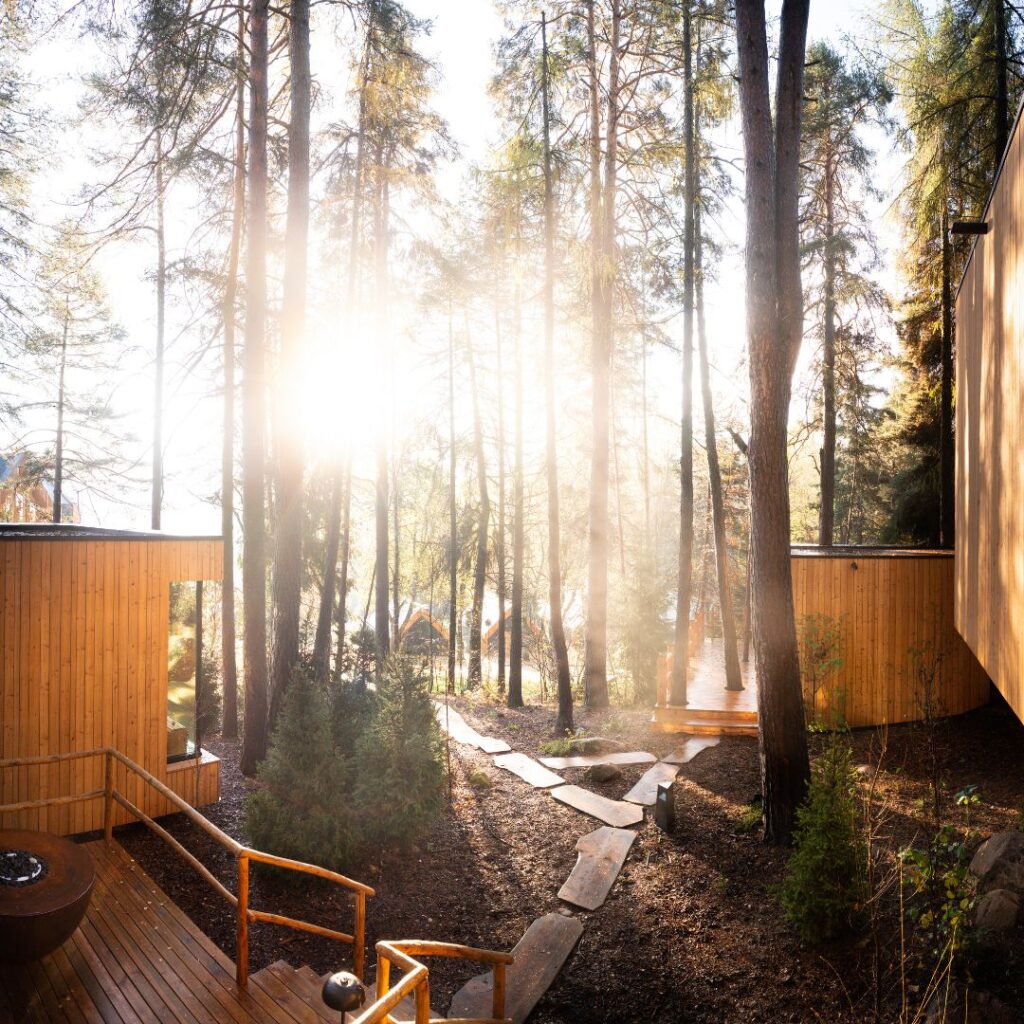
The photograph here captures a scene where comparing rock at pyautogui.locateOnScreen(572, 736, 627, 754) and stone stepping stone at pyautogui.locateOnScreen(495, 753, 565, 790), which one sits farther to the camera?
rock at pyautogui.locateOnScreen(572, 736, 627, 754)

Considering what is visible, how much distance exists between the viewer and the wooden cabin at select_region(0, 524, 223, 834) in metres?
6.28

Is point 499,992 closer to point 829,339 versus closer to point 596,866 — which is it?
point 596,866

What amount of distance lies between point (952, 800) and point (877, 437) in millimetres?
13275

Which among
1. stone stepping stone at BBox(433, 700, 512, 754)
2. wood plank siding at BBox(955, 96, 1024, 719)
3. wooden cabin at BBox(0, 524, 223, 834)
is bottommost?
stone stepping stone at BBox(433, 700, 512, 754)

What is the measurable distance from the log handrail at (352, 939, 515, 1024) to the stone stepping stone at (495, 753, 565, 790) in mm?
4796

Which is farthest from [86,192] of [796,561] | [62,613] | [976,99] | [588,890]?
[976,99]

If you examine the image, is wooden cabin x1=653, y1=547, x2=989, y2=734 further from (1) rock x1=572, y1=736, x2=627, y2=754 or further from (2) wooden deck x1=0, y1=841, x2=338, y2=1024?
(2) wooden deck x1=0, y1=841, x2=338, y2=1024

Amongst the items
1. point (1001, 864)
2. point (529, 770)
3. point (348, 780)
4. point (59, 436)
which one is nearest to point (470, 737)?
point (529, 770)

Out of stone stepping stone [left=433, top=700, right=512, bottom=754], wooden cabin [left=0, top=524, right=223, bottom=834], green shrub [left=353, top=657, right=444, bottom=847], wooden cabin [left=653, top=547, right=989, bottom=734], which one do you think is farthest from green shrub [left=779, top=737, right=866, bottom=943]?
wooden cabin [left=0, top=524, right=223, bottom=834]

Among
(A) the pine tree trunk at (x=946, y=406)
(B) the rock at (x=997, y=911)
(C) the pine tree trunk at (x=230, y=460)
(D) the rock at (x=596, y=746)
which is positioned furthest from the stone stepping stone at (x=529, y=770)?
(A) the pine tree trunk at (x=946, y=406)

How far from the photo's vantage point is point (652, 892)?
19.1 feet

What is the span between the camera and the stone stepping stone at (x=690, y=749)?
8719 millimetres

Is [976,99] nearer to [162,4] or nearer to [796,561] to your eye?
[796,561]

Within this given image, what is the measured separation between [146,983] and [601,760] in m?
6.21
